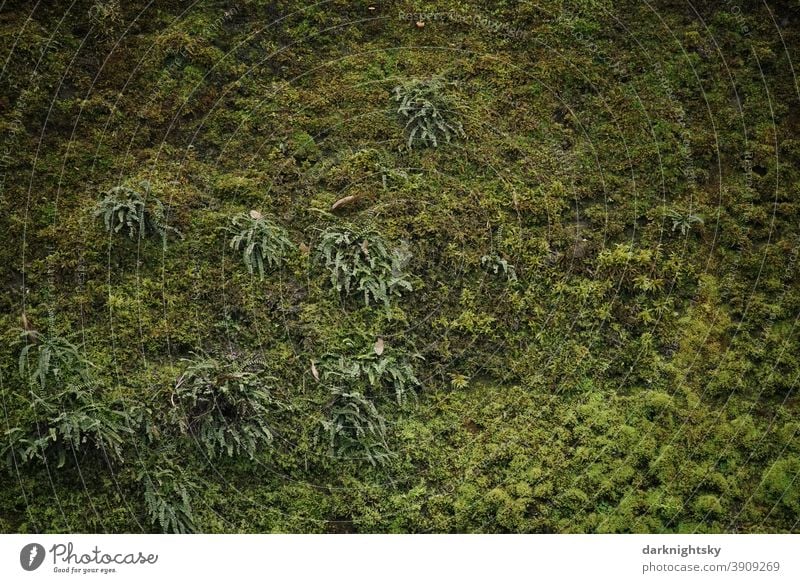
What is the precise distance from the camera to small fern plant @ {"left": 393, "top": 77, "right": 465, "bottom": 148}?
993cm

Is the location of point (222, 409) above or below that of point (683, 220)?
below

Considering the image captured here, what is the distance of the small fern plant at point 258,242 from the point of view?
9094mm

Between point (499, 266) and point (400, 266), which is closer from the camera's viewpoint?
point (400, 266)

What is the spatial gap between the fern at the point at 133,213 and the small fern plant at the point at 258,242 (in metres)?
0.86

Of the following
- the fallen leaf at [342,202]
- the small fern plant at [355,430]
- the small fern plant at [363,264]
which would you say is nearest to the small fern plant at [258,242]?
the small fern plant at [363,264]

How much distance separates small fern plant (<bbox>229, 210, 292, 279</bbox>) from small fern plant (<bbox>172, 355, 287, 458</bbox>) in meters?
1.51

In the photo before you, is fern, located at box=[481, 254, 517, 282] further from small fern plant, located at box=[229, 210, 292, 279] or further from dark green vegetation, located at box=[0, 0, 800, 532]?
small fern plant, located at box=[229, 210, 292, 279]

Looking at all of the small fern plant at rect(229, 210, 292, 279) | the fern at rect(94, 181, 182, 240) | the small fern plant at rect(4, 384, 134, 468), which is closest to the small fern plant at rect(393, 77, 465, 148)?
the small fern plant at rect(229, 210, 292, 279)

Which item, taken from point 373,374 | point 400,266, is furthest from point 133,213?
point 373,374

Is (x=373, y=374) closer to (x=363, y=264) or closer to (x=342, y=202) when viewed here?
(x=363, y=264)

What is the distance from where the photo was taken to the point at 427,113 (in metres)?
10.0

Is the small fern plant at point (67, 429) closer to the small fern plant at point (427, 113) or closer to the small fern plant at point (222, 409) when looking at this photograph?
the small fern plant at point (222, 409)
